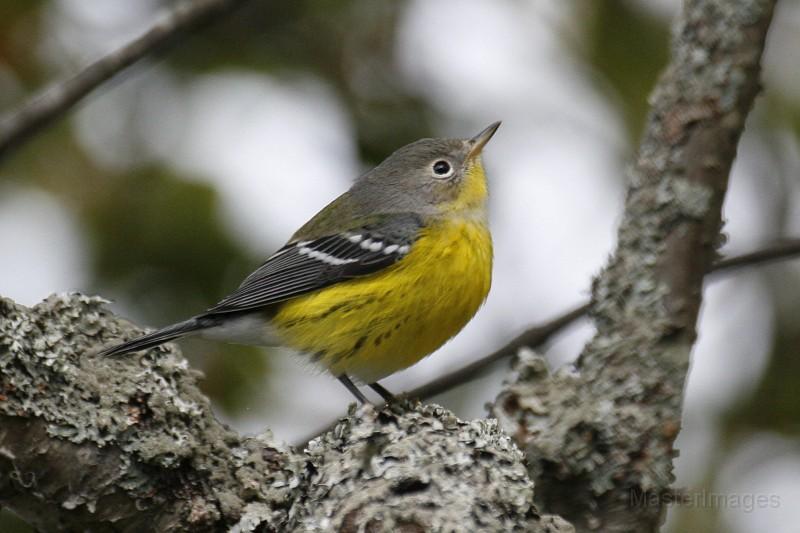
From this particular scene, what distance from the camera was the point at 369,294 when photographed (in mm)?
5004

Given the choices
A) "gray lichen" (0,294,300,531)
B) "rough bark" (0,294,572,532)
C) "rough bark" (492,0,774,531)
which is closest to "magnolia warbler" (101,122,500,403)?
"rough bark" (492,0,774,531)

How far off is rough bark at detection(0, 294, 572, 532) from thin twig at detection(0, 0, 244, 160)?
0.80m

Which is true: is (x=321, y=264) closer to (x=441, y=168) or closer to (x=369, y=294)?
(x=369, y=294)

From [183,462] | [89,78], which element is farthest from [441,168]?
[183,462]

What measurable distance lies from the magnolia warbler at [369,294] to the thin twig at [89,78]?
1.09m

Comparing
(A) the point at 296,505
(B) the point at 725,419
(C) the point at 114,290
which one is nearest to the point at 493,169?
(B) the point at 725,419

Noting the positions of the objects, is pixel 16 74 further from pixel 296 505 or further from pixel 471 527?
pixel 471 527

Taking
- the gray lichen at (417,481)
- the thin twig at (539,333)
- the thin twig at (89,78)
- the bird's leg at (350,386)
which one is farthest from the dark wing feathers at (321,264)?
the gray lichen at (417,481)

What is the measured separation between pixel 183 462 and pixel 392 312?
5.66 feet

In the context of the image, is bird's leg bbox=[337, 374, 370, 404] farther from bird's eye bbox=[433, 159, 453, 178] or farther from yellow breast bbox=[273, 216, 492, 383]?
bird's eye bbox=[433, 159, 453, 178]

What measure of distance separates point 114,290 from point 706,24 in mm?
2945

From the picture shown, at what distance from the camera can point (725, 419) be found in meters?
5.48

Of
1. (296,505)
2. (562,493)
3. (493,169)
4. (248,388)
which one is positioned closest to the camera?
(296,505)

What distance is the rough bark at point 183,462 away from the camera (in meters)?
3.10
